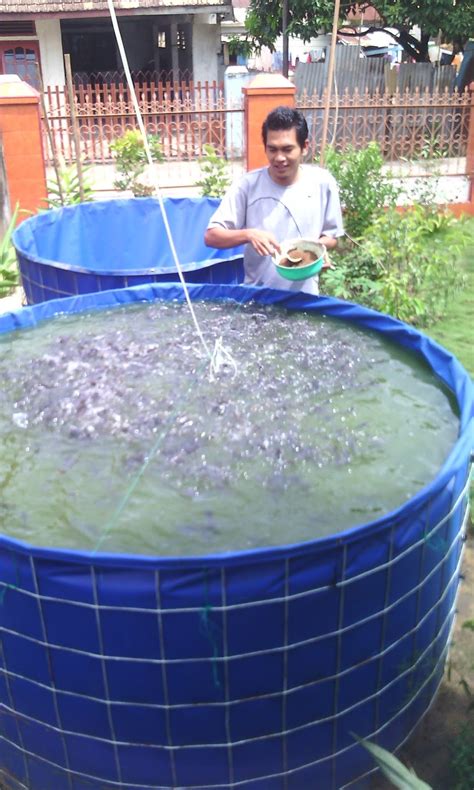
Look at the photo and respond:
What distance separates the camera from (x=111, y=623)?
195 centimetres

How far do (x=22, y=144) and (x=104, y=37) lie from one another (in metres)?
9.00

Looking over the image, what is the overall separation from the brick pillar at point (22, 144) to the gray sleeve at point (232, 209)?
17.2 feet

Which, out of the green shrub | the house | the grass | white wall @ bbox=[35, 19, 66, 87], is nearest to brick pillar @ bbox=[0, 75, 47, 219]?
the green shrub

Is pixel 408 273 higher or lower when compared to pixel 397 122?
lower

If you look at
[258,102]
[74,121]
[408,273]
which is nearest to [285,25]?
[258,102]

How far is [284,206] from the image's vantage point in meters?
3.59

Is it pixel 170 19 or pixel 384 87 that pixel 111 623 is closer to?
pixel 384 87

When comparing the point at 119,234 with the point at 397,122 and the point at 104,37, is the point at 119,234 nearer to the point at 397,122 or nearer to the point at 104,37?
the point at 397,122

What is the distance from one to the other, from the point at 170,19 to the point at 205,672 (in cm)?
1581

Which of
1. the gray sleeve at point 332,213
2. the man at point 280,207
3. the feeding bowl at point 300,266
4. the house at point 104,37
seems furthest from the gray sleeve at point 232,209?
the house at point 104,37

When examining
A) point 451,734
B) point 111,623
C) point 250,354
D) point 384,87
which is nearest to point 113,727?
point 111,623

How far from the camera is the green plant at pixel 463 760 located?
2.32 metres

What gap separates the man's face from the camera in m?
3.33

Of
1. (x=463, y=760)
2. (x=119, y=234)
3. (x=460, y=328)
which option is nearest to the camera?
(x=463, y=760)
